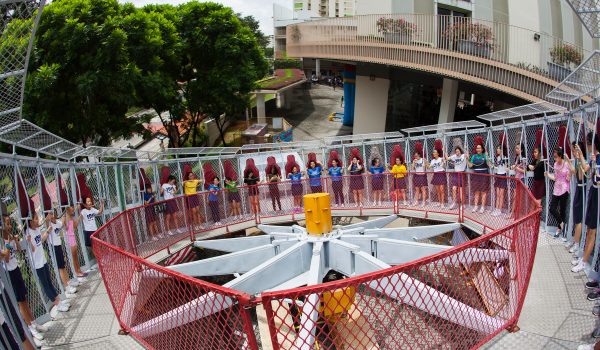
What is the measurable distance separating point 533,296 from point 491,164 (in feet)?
15.7

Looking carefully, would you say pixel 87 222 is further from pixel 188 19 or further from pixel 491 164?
pixel 188 19

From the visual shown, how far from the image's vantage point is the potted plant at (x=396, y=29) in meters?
19.0

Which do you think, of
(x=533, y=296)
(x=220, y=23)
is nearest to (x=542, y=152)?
(x=533, y=296)

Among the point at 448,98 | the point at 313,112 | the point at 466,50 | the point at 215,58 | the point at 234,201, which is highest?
the point at 215,58

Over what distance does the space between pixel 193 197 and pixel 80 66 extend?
29.1ft

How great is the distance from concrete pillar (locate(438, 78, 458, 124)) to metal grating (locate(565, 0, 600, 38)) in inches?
603

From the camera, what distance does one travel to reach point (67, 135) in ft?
55.2

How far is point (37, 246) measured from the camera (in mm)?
6020

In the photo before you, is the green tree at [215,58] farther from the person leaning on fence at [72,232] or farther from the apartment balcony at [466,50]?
the person leaning on fence at [72,232]

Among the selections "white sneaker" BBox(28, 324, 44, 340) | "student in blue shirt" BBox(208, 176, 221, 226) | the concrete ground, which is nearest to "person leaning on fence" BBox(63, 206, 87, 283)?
"white sneaker" BBox(28, 324, 44, 340)

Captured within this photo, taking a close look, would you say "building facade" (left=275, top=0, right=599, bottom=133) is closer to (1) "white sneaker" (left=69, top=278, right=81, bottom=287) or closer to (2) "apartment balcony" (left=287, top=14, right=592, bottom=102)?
(2) "apartment balcony" (left=287, top=14, right=592, bottom=102)

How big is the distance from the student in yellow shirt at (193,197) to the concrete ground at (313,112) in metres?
19.8

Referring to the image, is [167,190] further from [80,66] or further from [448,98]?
[448,98]

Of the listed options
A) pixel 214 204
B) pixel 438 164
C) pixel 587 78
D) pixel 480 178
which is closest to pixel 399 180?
pixel 438 164
